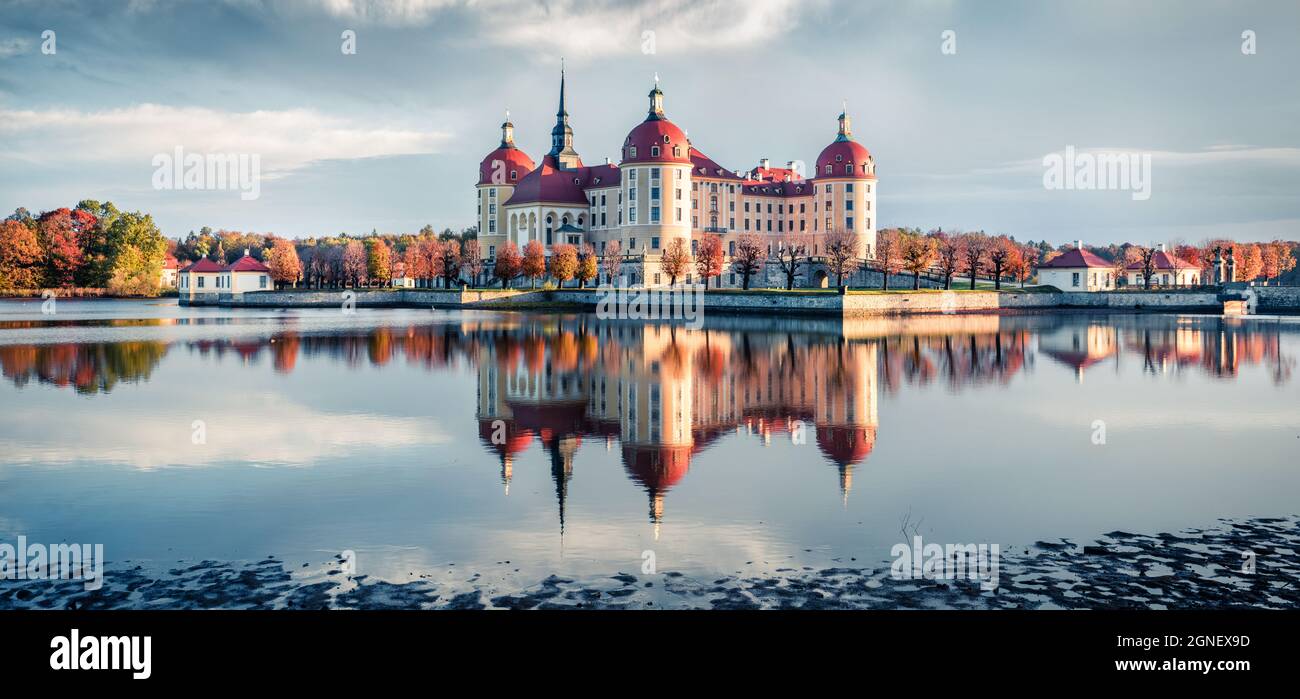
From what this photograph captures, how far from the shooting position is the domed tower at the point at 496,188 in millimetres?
92438

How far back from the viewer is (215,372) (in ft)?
91.8

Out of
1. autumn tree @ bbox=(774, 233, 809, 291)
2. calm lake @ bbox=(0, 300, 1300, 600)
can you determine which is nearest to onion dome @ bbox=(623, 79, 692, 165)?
autumn tree @ bbox=(774, 233, 809, 291)

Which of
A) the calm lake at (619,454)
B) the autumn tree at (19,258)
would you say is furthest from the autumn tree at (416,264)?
the calm lake at (619,454)

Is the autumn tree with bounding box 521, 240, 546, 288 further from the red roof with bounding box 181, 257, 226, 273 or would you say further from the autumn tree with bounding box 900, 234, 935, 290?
the red roof with bounding box 181, 257, 226, 273

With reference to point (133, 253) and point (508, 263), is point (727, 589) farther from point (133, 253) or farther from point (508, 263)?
point (133, 253)

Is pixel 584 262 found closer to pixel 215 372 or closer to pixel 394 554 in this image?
pixel 215 372

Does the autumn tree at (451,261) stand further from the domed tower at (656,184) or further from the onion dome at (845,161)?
the onion dome at (845,161)

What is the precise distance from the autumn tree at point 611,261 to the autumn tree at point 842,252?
1532 cm

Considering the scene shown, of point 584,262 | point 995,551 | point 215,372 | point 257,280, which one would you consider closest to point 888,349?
point 215,372

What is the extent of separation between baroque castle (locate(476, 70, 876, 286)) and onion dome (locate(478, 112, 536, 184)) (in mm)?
102

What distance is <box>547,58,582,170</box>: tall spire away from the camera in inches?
3691

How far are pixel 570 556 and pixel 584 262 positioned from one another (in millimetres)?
68065

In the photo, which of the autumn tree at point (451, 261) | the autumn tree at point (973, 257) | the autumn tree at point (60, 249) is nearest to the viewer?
the autumn tree at point (973, 257)
